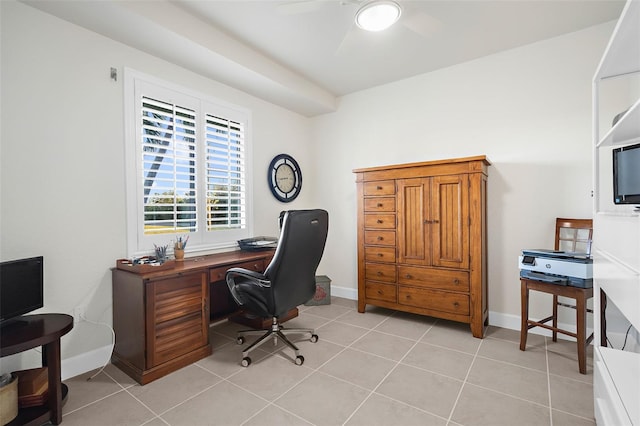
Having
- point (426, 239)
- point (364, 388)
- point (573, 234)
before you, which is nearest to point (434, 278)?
point (426, 239)

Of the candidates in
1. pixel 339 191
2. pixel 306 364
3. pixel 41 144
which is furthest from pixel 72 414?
pixel 339 191

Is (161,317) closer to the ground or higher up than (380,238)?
closer to the ground

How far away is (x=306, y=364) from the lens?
7.66 ft

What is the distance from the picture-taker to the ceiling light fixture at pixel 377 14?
196cm

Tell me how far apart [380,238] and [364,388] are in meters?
1.63

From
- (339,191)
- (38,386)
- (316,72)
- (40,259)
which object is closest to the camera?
(38,386)

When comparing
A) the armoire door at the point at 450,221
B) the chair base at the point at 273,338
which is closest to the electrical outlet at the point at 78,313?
the chair base at the point at 273,338

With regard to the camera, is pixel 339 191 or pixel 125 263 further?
pixel 339 191

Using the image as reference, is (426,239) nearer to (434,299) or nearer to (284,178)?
(434,299)

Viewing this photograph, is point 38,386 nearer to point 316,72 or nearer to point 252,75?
point 252,75

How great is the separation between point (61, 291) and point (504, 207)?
3.92 m

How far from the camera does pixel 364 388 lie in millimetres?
2008

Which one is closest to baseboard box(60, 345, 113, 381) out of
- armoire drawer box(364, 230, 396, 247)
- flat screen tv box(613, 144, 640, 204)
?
armoire drawer box(364, 230, 396, 247)

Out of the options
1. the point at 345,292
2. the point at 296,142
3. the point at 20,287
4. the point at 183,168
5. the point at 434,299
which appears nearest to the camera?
the point at 20,287
